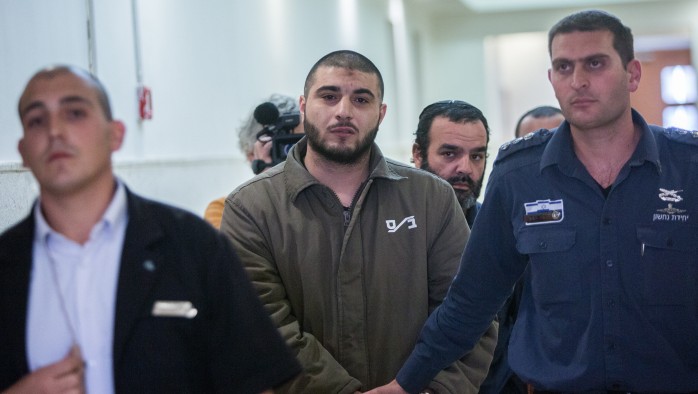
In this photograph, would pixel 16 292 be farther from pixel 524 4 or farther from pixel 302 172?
pixel 524 4

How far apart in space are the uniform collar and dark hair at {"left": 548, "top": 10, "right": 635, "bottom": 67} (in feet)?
0.54

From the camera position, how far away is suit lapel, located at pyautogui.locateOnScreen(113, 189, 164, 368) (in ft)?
5.50

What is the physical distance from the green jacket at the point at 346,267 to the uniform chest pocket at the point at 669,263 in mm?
747

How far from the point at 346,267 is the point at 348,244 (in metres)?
0.07

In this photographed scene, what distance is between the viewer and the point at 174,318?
5.63ft

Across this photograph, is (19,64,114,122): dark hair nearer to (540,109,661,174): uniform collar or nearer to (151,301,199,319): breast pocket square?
(151,301,199,319): breast pocket square

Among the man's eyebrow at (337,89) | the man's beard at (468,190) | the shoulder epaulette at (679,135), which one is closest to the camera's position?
the shoulder epaulette at (679,135)

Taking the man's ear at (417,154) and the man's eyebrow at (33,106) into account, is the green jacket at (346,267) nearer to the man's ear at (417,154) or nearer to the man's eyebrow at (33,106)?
the man's ear at (417,154)

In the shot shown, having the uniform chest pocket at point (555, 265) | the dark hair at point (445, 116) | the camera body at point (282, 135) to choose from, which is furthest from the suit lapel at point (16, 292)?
the dark hair at point (445, 116)

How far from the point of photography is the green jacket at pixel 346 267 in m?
2.91

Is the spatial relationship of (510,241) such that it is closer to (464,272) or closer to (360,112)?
(464,272)

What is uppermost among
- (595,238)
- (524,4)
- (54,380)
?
(524,4)

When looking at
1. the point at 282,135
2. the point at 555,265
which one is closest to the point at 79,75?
the point at 555,265

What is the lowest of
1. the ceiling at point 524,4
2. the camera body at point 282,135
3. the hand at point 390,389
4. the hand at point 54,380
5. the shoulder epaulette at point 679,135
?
the hand at point 390,389
